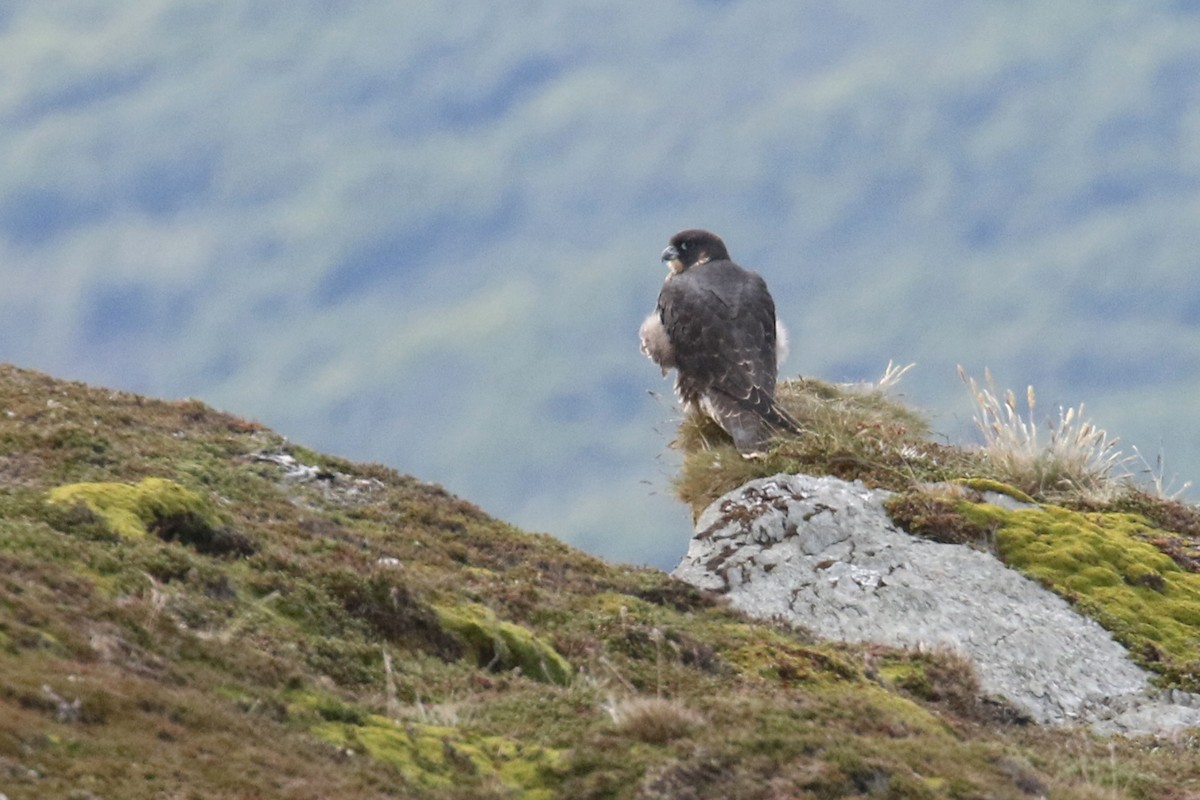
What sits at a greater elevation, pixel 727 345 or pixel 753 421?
pixel 727 345

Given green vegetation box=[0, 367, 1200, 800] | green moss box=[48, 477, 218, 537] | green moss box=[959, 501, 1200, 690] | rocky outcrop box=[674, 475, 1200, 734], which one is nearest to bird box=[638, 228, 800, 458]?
rocky outcrop box=[674, 475, 1200, 734]

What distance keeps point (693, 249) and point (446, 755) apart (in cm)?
1792

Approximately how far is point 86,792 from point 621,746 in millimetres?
3039

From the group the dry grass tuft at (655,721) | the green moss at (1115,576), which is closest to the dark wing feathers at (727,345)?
the green moss at (1115,576)

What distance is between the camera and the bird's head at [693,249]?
24531 millimetres

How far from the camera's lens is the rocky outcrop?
1422 centimetres

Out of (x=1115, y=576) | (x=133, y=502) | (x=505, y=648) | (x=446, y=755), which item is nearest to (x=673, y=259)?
(x=1115, y=576)

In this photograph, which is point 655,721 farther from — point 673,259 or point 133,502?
point 673,259

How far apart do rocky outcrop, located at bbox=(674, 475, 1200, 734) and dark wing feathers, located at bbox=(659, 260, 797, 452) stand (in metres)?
2.65

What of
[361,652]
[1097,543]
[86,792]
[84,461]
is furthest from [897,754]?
[1097,543]

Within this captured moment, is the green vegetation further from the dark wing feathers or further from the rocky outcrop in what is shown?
the dark wing feathers

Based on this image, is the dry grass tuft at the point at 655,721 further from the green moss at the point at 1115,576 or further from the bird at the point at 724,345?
the bird at the point at 724,345

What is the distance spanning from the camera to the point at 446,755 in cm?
752

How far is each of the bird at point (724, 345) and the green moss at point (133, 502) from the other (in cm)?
964
